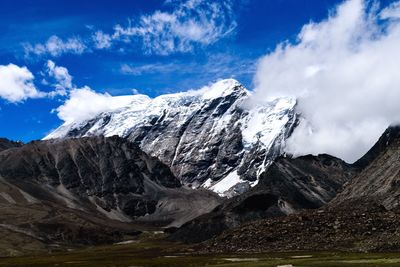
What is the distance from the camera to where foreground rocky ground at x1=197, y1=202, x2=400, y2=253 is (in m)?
131

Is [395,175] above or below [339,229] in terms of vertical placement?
above

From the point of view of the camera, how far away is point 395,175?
655 ft

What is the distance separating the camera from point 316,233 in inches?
5571

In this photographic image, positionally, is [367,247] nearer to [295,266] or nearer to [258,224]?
[295,266]

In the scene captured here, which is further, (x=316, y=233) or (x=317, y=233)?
(x=316, y=233)

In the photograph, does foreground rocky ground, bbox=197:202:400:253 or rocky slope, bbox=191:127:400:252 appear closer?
rocky slope, bbox=191:127:400:252

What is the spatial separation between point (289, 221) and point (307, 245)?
14509 millimetres

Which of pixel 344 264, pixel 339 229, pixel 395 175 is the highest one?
pixel 395 175

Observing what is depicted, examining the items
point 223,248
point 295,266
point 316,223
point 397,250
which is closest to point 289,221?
point 316,223

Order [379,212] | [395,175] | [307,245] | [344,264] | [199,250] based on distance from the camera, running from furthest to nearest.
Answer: [395,175], [199,250], [379,212], [307,245], [344,264]

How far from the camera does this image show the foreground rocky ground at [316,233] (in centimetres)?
13125

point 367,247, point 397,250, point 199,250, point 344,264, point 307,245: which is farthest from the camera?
point 199,250

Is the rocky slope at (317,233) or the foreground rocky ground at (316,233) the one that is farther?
the foreground rocky ground at (316,233)

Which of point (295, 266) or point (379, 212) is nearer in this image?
point (295, 266)
